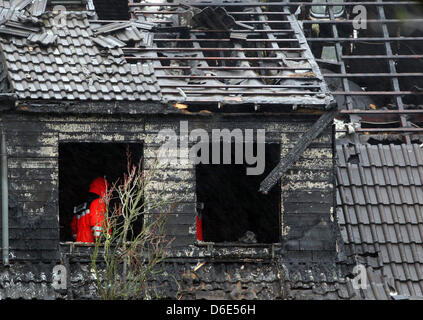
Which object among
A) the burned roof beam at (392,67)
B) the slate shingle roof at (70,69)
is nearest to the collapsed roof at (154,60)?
the slate shingle roof at (70,69)

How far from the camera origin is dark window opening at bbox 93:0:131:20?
23812mm

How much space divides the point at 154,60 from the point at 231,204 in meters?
4.09

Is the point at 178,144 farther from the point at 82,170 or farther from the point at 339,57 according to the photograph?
the point at 339,57

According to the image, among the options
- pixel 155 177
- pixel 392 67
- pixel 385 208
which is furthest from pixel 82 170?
pixel 392 67

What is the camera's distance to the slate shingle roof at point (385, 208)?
632 inches

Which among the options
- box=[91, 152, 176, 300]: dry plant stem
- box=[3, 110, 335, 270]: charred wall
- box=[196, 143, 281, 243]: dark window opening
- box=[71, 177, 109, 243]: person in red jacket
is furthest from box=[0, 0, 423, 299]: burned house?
box=[196, 143, 281, 243]: dark window opening

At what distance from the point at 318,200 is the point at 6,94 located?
5.32m

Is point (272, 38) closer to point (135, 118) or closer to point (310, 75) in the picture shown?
point (310, 75)

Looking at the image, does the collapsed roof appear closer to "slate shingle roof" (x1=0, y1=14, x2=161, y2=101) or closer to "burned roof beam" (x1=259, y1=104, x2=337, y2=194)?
"slate shingle roof" (x1=0, y1=14, x2=161, y2=101)

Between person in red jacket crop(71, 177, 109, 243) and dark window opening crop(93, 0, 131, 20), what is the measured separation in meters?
8.47

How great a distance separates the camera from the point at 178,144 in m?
15.6

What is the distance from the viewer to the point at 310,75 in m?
16.5

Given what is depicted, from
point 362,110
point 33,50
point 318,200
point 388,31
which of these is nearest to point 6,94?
point 33,50

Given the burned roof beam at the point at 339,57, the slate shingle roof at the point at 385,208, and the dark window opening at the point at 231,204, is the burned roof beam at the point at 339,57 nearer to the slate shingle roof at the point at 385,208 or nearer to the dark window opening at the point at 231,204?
the slate shingle roof at the point at 385,208
